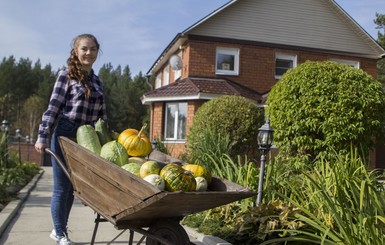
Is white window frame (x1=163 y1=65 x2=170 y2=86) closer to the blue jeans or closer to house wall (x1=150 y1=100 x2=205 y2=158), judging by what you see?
house wall (x1=150 y1=100 x2=205 y2=158)

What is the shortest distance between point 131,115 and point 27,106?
41.1 feet

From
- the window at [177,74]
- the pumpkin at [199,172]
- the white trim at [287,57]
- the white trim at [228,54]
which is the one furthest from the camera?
the window at [177,74]

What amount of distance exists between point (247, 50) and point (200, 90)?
143 inches

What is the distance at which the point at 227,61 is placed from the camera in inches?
739

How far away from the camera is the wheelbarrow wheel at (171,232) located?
3.10m

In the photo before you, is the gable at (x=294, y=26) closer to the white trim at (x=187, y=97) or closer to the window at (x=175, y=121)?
the white trim at (x=187, y=97)

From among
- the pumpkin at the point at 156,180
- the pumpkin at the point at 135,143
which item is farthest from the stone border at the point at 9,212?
the pumpkin at the point at 156,180

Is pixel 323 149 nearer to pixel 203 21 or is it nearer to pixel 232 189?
pixel 232 189

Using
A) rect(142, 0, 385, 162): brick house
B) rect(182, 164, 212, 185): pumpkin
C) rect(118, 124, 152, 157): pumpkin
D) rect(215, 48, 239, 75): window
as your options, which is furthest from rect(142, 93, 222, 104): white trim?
rect(182, 164, 212, 185): pumpkin

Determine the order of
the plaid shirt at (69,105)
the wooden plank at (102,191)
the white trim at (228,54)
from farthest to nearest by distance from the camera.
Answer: the white trim at (228,54), the plaid shirt at (69,105), the wooden plank at (102,191)

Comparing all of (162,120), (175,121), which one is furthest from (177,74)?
(175,121)

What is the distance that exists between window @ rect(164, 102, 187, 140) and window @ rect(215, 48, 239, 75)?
220 cm

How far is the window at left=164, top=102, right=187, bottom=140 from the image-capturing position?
59.4ft

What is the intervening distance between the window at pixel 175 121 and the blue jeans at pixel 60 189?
13678 millimetres
